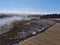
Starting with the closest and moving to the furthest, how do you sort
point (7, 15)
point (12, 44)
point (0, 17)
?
point (12, 44) → point (0, 17) → point (7, 15)

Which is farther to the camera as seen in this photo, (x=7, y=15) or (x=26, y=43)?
(x=7, y=15)

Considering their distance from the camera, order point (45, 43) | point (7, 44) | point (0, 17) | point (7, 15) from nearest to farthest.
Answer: point (7, 44) → point (45, 43) → point (0, 17) → point (7, 15)

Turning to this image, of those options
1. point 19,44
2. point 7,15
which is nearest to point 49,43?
point 19,44

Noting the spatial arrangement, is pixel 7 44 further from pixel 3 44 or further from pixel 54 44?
pixel 54 44

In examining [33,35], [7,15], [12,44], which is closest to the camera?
[12,44]

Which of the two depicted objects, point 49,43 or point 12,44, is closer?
point 12,44

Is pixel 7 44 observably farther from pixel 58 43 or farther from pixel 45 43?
pixel 58 43

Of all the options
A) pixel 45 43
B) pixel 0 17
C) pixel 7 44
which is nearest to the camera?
pixel 7 44

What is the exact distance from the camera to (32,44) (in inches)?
325

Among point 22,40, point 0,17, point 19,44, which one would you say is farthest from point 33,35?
point 0,17

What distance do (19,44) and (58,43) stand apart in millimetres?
1898

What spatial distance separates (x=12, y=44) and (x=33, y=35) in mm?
2944

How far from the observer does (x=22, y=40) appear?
8.68 meters

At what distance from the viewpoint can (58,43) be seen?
8.65m
